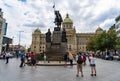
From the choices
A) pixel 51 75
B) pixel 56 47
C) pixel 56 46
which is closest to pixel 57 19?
pixel 56 46

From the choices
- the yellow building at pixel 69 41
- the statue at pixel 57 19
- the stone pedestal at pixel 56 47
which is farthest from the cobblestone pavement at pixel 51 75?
the yellow building at pixel 69 41

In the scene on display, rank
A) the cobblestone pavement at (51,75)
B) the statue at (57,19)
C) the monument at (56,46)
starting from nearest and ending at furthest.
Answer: the cobblestone pavement at (51,75) < the monument at (56,46) < the statue at (57,19)

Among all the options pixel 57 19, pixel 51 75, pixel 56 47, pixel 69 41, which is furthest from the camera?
pixel 69 41

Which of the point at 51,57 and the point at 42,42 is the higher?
the point at 42,42

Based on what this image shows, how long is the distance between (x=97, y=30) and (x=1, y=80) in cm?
18575

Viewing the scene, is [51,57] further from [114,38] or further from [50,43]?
[114,38]

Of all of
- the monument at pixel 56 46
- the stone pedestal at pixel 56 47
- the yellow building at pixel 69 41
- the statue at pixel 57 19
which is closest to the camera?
the monument at pixel 56 46

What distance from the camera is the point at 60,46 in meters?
40.2

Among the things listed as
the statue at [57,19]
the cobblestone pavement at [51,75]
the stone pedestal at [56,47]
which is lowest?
the cobblestone pavement at [51,75]

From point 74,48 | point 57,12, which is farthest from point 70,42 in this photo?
point 57,12

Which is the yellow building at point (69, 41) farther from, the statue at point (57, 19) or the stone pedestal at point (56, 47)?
the stone pedestal at point (56, 47)

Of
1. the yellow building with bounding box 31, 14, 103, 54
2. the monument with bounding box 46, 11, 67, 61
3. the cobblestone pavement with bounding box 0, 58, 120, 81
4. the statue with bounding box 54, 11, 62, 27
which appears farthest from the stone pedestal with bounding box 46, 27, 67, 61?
the yellow building with bounding box 31, 14, 103, 54

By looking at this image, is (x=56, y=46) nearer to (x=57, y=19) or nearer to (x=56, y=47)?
(x=56, y=47)

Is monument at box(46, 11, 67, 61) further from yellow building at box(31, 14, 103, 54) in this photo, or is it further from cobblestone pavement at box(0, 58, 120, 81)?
yellow building at box(31, 14, 103, 54)
